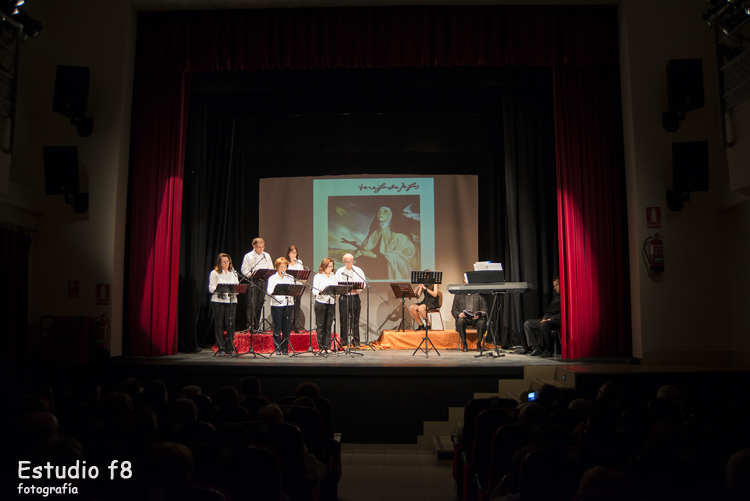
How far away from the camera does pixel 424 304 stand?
908 centimetres

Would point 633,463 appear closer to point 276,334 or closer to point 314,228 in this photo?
point 276,334

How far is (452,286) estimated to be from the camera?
23.1 feet

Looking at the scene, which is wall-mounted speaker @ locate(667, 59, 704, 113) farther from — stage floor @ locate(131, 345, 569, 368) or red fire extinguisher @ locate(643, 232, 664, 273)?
stage floor @ locate(131, 345, 569, 368)

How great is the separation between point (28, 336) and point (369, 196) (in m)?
5.59

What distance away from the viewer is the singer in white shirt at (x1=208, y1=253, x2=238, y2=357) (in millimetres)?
7184

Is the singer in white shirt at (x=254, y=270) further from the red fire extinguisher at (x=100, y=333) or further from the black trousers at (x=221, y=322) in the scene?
the red fire extinguisher at (x=100, y=333)

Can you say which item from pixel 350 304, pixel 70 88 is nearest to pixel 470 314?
pixel 350 304

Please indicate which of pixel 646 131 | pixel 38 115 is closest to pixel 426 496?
pixel 646 131

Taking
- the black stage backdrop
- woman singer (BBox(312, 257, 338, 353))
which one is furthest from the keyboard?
woman singer (BBox(312, 257, 338, 353))

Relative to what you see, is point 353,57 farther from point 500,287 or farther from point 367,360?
point 367,360

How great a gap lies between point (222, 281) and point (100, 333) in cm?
161

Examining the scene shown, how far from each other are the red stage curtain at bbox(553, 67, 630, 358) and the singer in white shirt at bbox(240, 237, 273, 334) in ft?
14.2

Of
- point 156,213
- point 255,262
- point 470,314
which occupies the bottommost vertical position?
point 470,314

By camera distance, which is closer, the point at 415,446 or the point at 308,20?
the point at 415,446
